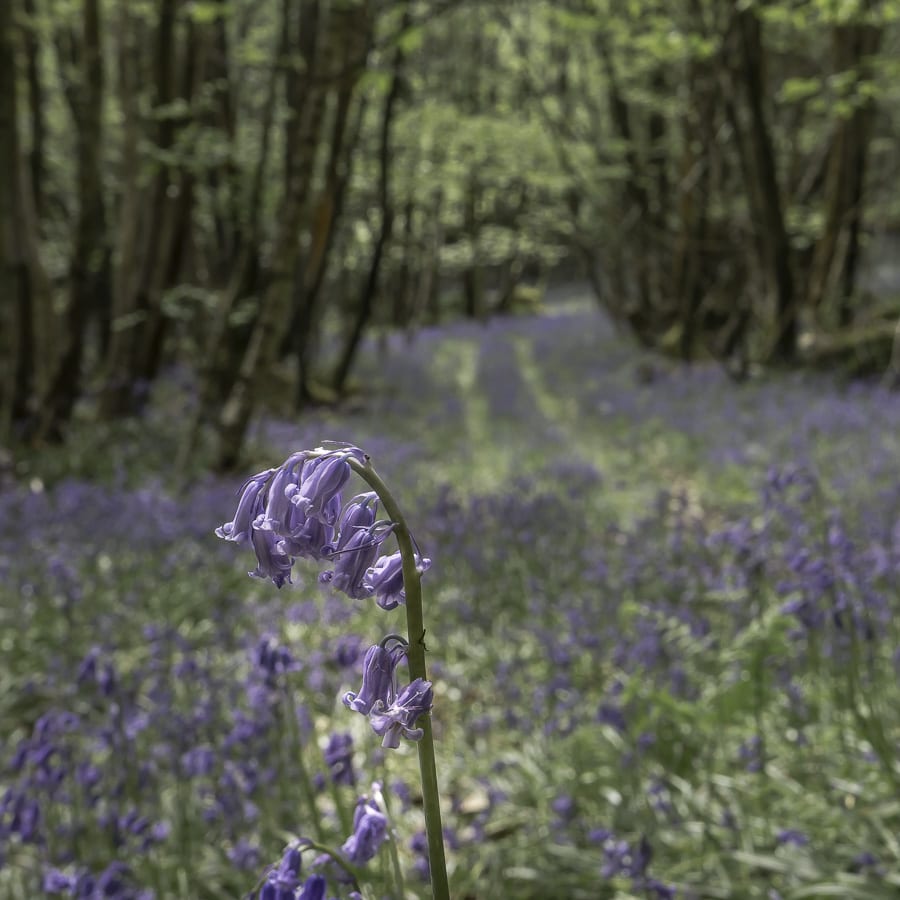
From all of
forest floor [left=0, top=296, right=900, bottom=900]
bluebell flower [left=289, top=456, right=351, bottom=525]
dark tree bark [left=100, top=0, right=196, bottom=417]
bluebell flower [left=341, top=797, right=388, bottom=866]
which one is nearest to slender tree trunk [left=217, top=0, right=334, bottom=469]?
forest floor [left=0, top=296, right=900, bottom=900]

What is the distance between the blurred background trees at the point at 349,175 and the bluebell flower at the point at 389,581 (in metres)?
6.47

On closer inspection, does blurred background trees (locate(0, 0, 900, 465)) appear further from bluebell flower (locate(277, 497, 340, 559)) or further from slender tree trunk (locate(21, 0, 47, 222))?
bluebell flower (locate(277, 497, 340, 559))

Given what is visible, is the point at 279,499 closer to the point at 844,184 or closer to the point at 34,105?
the point at 34,105

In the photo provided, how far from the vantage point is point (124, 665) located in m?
5.09

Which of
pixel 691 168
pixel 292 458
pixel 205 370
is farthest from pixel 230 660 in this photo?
pixel 691 168

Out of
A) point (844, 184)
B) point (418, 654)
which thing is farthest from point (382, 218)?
point (418, 654)

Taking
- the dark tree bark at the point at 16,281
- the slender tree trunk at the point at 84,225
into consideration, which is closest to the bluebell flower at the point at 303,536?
the dark tree bark at the point at 16,281

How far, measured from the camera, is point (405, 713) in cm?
120

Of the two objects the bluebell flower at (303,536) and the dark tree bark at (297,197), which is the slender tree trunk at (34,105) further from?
the bluebell flower at (303,536)

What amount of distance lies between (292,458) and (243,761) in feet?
7.38

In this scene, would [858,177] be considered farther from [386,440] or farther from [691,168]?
[386,440]

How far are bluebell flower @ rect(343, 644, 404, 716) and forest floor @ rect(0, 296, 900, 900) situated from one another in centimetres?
91

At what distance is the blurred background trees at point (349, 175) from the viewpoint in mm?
8914

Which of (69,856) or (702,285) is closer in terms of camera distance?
(69,856)
